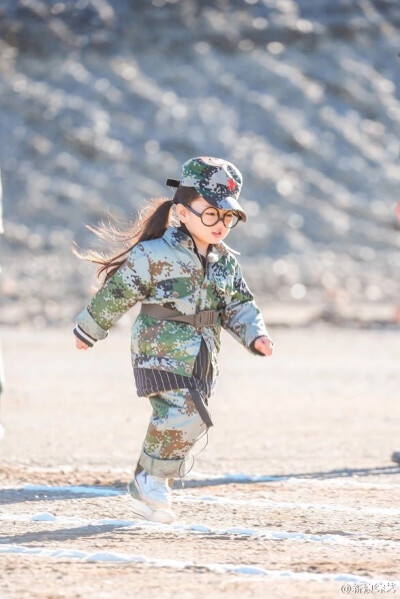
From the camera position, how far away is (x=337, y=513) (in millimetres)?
5844

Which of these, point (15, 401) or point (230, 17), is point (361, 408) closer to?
point (15, 401)

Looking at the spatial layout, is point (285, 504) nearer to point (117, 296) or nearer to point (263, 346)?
point (263, 346)

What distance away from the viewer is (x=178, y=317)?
5500 mm

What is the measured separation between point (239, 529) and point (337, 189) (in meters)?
38.3

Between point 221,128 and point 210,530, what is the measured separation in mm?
39628

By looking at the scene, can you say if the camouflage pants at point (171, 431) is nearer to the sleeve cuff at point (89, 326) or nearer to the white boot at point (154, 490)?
the white boot at point (154, 490)

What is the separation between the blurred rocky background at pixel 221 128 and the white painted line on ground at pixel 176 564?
24940mm

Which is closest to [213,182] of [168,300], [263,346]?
[168,300]

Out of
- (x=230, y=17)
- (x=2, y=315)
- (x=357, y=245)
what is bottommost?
(x=2, y=315)

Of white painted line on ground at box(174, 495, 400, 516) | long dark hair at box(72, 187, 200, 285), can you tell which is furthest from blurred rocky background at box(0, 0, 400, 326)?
long dark hair at box(72, 187, 200, 285)

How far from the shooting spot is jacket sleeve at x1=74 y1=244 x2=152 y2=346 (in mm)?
5520

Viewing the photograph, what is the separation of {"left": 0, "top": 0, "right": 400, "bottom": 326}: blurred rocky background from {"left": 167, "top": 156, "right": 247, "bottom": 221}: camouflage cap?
2408cm

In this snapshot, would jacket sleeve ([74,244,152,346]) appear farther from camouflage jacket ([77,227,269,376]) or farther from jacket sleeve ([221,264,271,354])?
jacket sleeve ([221,264,271,354])

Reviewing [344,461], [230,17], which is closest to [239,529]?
[344,461]
